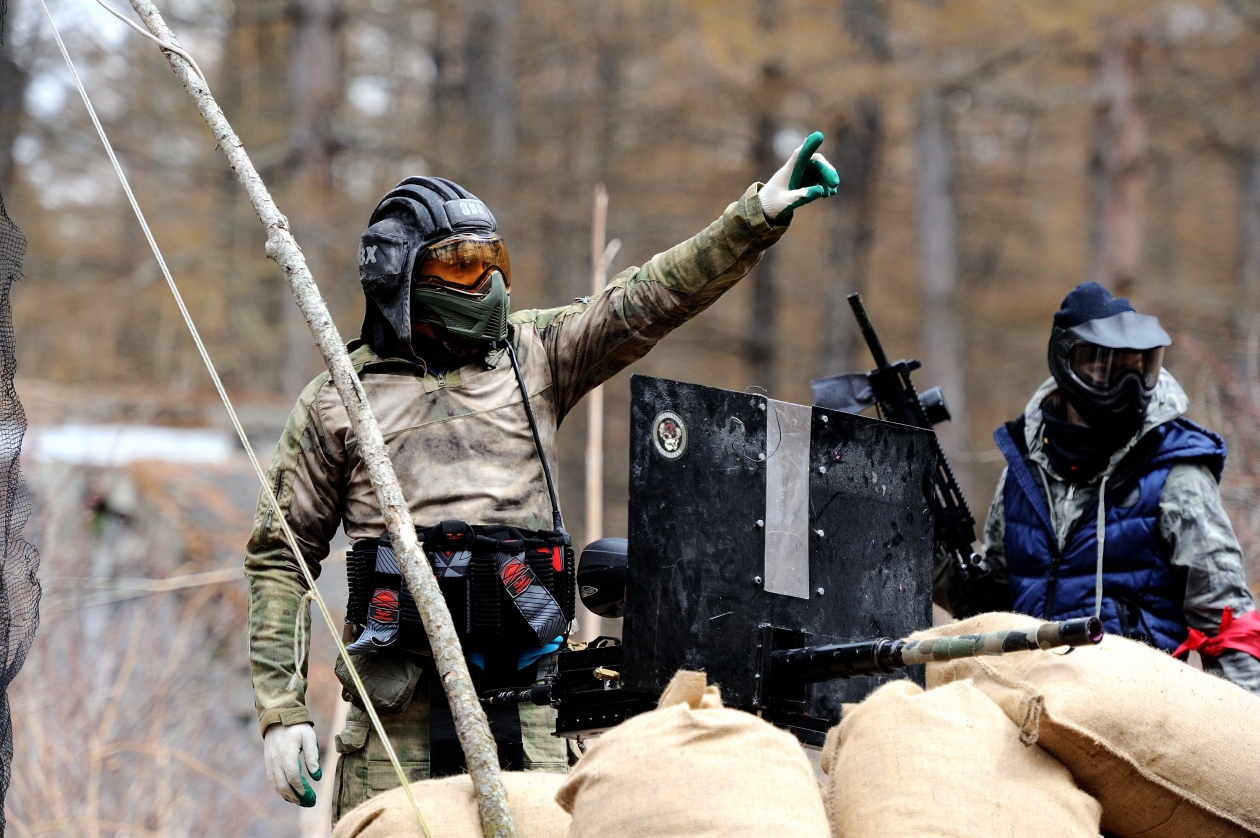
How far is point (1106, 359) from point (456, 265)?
2.15 metres

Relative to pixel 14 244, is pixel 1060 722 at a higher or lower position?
lower

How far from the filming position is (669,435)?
309 centimetres

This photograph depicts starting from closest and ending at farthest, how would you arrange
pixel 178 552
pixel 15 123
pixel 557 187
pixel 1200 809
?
pixel 1200 809 → pixel 178 552 → pixel 15 123 → pixel 557 187

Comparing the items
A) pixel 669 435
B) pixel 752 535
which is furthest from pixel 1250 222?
pixel 669 435

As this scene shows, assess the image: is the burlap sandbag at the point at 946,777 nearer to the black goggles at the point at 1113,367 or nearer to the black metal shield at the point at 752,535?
the black metal shield at the point at 752,535

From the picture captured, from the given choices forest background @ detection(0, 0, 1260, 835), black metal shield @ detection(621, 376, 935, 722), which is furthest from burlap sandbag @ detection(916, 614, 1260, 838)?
forest background @ detection(0, 0, 1260, 835)

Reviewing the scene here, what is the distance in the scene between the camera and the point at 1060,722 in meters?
2.89

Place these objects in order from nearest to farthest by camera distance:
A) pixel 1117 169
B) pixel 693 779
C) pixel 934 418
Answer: pixel 693 779 → pixel 934 418 → pixel 1117 169

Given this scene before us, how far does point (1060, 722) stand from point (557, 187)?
14.4 m

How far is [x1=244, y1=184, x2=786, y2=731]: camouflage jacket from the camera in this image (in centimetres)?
374

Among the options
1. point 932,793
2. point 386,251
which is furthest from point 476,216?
point 932,793

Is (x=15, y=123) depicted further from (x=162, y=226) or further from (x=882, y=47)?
(x=882, y=47)

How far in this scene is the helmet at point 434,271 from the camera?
381 cm

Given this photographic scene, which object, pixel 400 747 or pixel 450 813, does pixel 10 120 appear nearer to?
pixel 400 747
